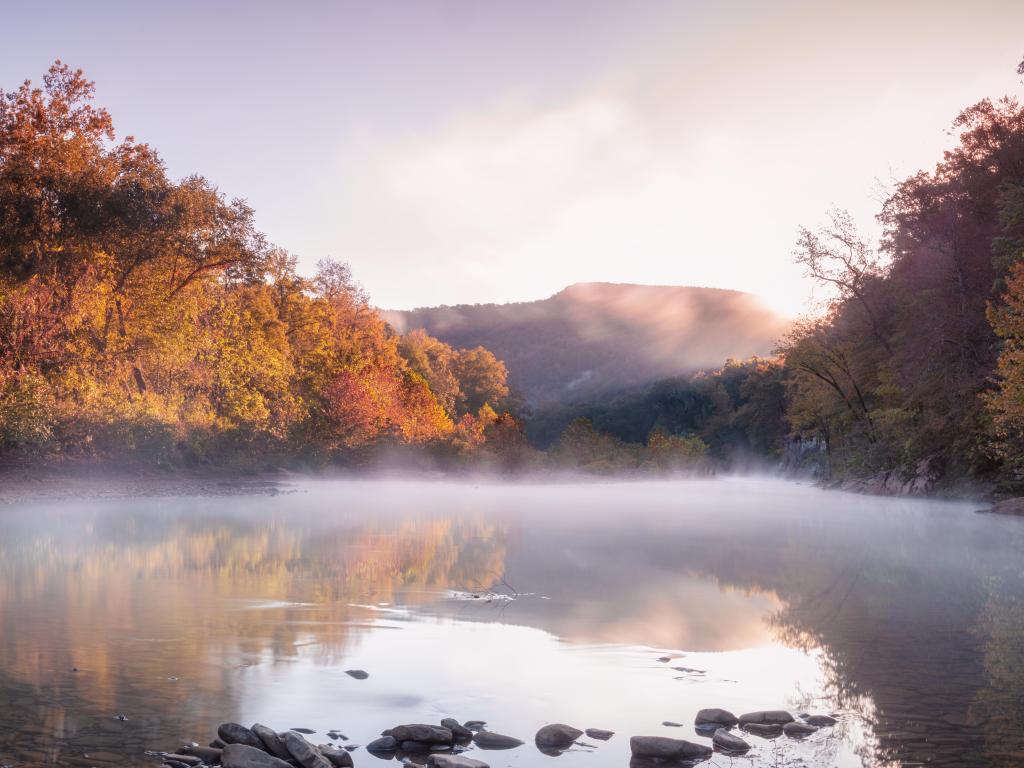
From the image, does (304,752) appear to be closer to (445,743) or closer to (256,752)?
(256,752)

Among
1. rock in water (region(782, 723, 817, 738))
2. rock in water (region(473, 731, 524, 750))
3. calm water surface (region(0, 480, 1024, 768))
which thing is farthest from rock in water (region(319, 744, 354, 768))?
rock in water (region(782, 723, 817, 738))

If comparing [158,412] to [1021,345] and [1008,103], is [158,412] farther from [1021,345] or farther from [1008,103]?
[1008,103]

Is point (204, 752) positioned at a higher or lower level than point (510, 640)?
higher

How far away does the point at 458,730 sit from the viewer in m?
5.58

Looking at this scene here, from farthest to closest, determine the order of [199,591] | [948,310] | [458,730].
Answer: [948,310]
[199,591]
[458,730]

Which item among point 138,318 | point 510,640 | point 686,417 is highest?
point 138,318

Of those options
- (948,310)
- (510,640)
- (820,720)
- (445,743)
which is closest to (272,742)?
(445,743)

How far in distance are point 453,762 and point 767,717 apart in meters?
2.27

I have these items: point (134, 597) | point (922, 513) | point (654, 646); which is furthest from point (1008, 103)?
point (134, 597)

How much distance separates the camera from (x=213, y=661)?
7371 millimetres

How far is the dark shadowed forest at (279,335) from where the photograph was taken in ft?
98.7

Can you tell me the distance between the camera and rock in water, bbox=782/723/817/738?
5.75 m

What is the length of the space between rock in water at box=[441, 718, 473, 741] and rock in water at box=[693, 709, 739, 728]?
4.97 ft

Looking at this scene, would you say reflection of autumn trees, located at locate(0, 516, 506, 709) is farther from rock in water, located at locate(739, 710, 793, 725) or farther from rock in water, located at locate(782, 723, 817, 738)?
rock in water, located at locate(782, 723, 817, 738)
